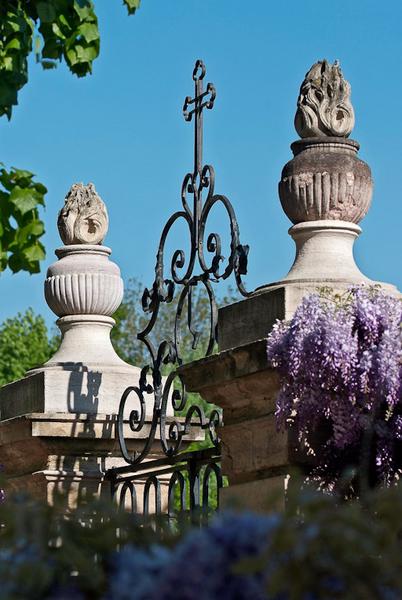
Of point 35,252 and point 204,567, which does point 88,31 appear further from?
point 204,567

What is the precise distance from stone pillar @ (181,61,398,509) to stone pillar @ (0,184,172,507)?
210 cm

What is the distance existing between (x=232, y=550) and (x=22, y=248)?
3.64 metres

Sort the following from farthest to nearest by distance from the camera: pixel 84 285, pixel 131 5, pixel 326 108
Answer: pixel 84 285, pixel 326 108, pixel 131 5

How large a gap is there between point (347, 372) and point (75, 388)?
3.39m

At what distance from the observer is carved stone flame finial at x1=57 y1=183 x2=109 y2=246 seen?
8.96 m

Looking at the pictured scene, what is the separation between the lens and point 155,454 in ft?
28.4

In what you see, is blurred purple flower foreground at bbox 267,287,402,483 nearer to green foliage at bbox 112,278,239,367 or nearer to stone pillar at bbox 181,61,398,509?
stone pillar at bbox 181,61,398,509

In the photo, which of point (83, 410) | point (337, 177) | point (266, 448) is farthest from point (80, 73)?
point (83, 410)

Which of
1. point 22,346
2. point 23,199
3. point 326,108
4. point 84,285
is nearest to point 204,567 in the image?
point 23,199

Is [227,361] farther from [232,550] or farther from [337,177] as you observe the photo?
[232,550]

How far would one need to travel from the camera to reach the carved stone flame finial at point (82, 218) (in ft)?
29.4

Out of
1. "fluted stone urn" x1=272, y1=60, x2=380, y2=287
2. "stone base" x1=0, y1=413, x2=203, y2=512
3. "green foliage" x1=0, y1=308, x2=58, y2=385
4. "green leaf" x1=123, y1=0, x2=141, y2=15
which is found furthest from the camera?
"green foliage" x1=0, y1=308, x2=58, y2=385

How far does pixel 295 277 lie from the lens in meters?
6.02

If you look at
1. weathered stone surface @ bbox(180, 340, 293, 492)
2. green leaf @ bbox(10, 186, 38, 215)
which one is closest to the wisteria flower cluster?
weathered stone surface @ bbox(180, 340, 293, 492)
